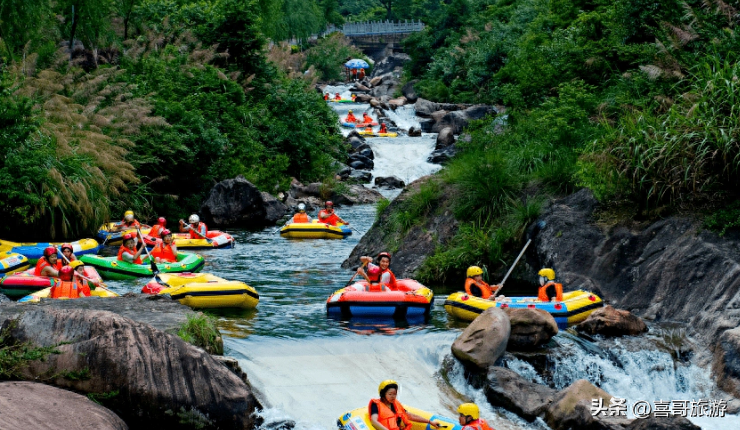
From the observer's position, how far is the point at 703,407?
29.1 ft

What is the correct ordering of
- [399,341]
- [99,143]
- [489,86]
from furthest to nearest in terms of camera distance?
1. [489,86]
2. [99,143]
3. [399,341]

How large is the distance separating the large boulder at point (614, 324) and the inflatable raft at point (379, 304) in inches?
97.7

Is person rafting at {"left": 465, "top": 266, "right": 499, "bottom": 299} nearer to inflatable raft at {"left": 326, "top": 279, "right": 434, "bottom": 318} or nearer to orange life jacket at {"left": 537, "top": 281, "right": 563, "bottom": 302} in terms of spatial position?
inflatable raft at {"left": 326, "top": 279, "right": 434, "bottom": 318}

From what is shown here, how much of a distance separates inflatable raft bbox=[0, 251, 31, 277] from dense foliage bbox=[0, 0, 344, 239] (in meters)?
1.44

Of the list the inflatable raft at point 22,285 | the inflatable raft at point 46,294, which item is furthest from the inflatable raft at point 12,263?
the inflatable raft at point 46,294

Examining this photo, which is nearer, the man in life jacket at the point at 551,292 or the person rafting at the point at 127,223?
the man in life jacket at the point at 551,292

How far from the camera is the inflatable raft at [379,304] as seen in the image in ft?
39.0

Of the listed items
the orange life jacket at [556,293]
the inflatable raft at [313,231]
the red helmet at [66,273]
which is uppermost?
the red helmet at [66,273]

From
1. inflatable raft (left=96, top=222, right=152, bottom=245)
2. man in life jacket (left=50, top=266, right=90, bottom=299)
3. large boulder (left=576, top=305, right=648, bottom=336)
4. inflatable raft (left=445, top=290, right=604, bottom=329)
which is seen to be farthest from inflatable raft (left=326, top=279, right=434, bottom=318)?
inflatable raft (left=96, top=222, right=152, bottom=245)

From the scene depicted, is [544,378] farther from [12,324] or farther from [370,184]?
[370,184]

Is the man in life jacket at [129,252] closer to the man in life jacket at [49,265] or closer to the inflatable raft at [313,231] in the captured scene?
the man in life jacket at [49,265]

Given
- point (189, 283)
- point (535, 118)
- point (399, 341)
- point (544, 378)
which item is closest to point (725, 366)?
point (544, 378)

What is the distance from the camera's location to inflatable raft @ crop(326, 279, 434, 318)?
11.9m

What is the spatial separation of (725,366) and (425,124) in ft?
89.5
